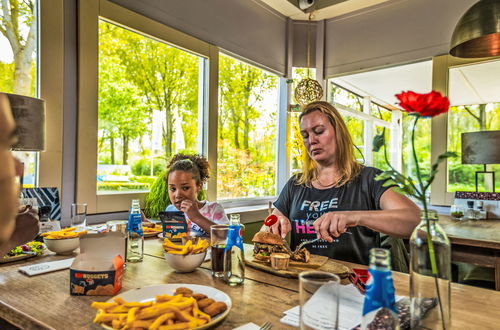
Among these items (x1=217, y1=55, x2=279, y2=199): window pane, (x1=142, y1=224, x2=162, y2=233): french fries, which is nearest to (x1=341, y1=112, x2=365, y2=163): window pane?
(x1=217, y1=55, x2=279, y2=199): window pane

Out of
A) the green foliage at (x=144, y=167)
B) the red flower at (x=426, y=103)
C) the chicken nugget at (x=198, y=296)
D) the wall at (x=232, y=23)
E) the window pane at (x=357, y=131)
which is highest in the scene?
the wall at (x=232, y=23)

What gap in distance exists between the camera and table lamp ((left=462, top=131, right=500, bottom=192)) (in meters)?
2.75

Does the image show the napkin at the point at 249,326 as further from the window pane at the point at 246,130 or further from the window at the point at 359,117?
the window at the point at 359,117

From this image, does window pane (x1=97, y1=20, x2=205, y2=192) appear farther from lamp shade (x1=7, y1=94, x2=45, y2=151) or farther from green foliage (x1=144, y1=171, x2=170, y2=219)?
lamp shade (x1=7, y1=94, x2=45, y2=151)

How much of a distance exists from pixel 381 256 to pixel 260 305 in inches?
17.1

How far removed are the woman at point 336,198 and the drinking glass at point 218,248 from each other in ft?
1.34

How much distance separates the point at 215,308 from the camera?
80cm

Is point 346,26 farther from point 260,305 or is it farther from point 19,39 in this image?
point 260,305

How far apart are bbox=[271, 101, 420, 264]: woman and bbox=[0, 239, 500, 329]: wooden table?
265mm

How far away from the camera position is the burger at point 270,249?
1298 mm

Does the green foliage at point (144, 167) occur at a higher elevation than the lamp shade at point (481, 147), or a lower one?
lower

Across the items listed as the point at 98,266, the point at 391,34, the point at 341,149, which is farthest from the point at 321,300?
the point at 391,34

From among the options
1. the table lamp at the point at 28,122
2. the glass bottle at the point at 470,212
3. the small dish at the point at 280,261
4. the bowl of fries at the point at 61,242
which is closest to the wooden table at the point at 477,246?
the glass bottle at the point at 470,212

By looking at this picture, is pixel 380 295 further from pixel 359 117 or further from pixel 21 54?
pixel 359 117
